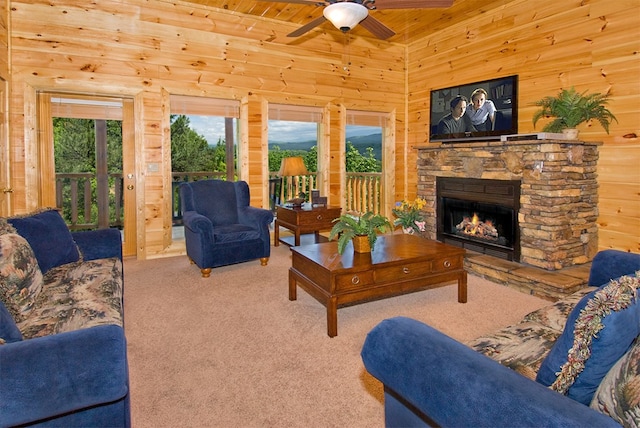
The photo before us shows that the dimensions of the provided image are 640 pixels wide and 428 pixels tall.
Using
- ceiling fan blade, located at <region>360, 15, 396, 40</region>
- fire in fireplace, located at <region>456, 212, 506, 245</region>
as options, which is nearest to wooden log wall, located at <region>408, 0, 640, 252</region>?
fire in fireplace, located at <region>456, 212, 506, 245</region>

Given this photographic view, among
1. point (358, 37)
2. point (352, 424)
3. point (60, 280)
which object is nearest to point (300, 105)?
point (358, 37)

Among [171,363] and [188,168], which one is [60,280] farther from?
[188,168]

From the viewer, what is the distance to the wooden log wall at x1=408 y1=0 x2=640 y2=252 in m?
3.93

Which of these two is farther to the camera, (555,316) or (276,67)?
(276,67)

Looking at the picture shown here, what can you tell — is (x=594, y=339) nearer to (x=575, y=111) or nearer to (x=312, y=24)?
(x=312, y=24)

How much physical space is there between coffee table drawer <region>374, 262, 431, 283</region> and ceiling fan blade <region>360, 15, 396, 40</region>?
200 cm

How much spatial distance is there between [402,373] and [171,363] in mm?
1707

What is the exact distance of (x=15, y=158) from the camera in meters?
4.41

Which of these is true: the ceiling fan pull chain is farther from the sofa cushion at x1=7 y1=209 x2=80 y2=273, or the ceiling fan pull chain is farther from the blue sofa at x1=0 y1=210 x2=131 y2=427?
the sofa cushion at x1=7 y1=209 x2=80 y2=273

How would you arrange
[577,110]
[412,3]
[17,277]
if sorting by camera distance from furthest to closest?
[577,110]
[412,3]
[17,277]

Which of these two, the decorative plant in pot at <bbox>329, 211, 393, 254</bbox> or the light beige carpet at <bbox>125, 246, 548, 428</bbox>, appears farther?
the decorative plant in pot at <bbox>329, 211, 393, 254</bbox>

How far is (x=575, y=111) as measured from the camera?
3963 mm

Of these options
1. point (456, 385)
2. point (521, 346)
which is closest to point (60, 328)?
point (456, 385)

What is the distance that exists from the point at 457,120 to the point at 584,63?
149 cm
